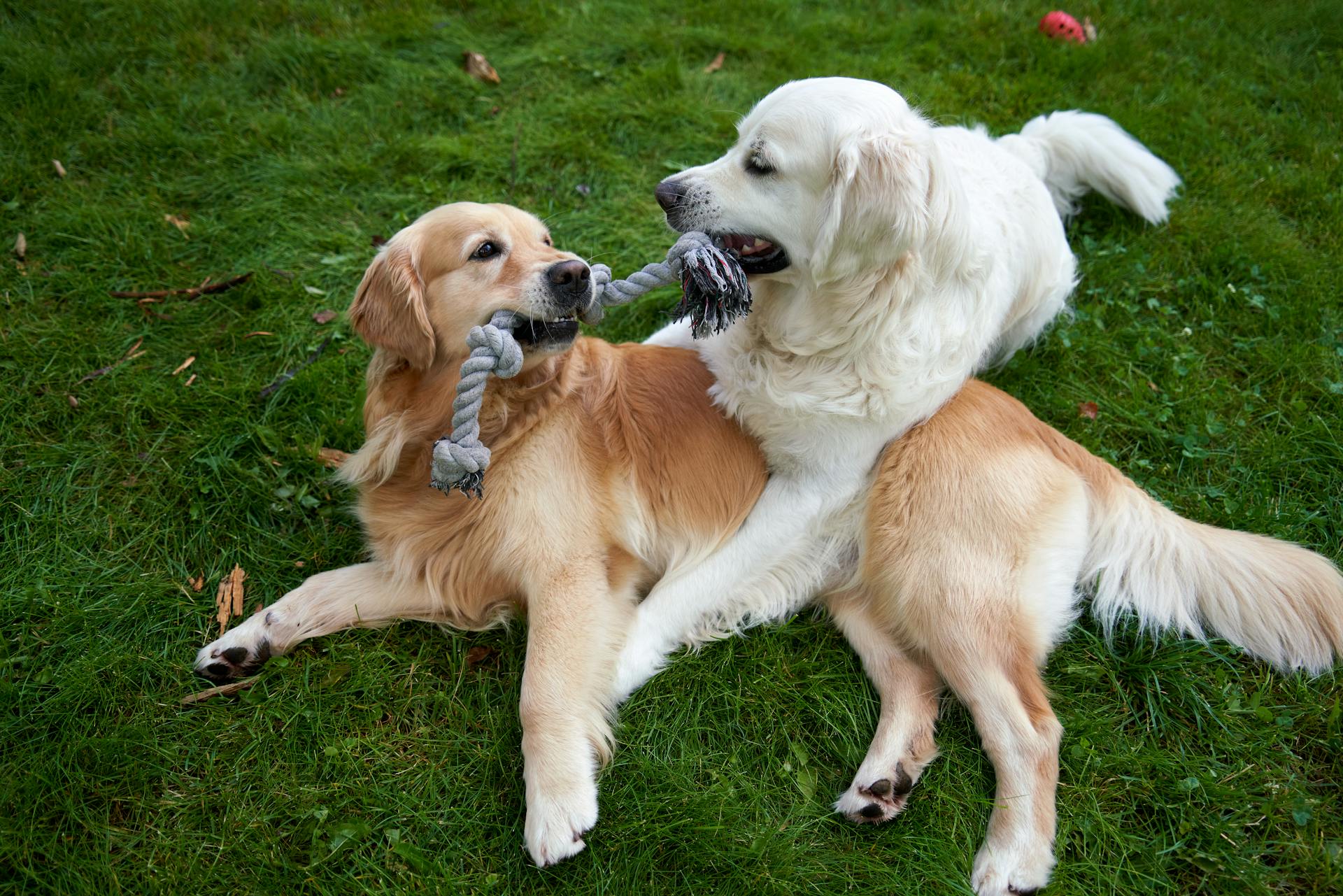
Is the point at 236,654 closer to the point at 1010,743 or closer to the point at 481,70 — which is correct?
the point at 1010,743

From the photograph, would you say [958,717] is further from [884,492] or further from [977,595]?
[884,492]

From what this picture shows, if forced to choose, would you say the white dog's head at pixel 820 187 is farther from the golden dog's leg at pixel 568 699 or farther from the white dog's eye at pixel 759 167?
the golden dog's leg at pixel 568 699

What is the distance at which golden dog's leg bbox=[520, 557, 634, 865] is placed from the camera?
2365mm

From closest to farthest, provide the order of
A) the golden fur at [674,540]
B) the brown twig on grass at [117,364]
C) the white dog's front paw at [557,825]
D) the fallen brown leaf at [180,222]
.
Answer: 1. the white dog's front paw at [557,825]
2. the golden fur at [674,540]
3. the brown twig on grass at [117,364]
4. the fallen brown leaf at [180,222]

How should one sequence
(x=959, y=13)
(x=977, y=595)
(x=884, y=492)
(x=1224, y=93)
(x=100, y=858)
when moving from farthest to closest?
(x=959, y=13)
(x=1224, y=93)
(x=884, y=492)
(x=977, y=595)
(x=100, y=858)

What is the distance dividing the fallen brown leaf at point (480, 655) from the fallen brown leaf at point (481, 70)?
148 inches

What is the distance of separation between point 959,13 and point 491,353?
492 centimetres

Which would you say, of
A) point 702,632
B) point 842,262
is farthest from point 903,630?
point 842,262

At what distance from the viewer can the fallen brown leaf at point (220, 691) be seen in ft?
8.73

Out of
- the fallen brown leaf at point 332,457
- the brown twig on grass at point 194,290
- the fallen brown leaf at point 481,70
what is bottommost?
the fallen brown leaf at point 332,457

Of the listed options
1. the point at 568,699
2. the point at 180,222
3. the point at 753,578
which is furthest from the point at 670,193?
the point at 180,222

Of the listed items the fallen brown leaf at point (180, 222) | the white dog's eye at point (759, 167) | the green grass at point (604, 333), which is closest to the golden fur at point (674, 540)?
the green grass at point (604, 333)

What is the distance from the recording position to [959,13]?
5746 millimetres

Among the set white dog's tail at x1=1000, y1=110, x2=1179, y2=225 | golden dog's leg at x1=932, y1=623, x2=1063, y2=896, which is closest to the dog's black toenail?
golden dog's leg at x1=932, y1=623, x2=1063, y2=896
